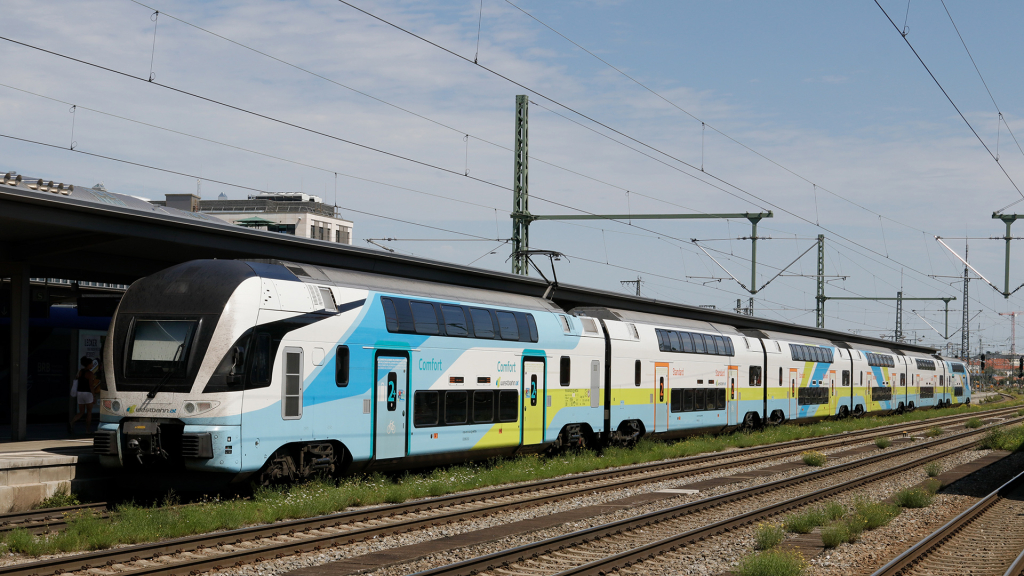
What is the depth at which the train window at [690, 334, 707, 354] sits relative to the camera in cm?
2833

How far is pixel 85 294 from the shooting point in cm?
2734

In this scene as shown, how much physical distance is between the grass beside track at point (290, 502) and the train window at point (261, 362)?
1.68m

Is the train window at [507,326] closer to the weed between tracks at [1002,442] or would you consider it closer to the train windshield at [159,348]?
the train windshield at [159,348]

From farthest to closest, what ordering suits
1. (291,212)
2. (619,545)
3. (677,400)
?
1. (291,212)
2. (677,400)
3. (619,545)

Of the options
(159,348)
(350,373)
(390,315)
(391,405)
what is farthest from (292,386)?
(390,315)

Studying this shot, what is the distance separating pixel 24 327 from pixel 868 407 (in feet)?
132

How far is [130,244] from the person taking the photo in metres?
18.1

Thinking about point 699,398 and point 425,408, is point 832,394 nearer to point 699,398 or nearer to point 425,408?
point 699,398

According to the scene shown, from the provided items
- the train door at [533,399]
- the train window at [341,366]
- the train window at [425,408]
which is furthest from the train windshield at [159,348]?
the train door at [533,399]

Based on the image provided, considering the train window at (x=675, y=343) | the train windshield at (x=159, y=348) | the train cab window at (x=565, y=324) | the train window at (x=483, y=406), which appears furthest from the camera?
the train window at (x=675, y=343)

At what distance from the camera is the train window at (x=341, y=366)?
15.4m

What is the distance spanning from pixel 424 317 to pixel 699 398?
1377 cm

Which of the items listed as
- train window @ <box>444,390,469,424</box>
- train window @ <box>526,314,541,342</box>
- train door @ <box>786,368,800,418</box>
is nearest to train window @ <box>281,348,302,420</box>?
train window @ <box>444,390,469,424</box>

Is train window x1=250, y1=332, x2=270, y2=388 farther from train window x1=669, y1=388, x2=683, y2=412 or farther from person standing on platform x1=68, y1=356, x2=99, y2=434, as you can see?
train window x1=669, y1=388, x2=683, y2=412
